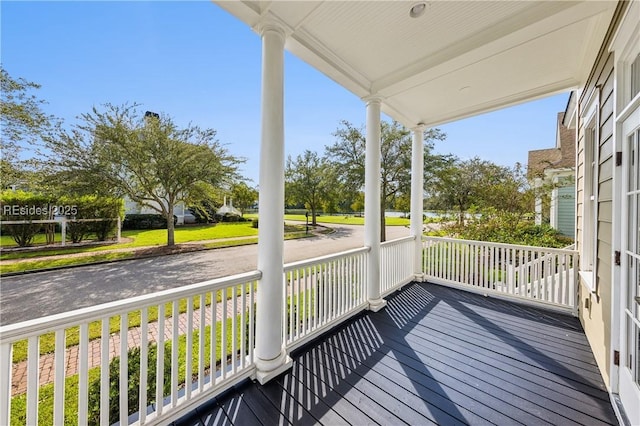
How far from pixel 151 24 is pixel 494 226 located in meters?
7.76

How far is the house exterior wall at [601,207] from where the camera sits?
183 cm

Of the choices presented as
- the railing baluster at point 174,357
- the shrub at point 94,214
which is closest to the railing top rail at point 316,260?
the railing baluster at point 174,357

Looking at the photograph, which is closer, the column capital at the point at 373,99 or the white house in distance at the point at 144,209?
the column capital at the point at 373,99

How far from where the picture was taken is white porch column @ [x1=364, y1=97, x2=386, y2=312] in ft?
10.7

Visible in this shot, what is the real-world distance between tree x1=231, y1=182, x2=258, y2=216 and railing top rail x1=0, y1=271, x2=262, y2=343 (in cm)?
830

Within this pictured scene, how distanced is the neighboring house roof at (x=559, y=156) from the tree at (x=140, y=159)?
9.93 meters

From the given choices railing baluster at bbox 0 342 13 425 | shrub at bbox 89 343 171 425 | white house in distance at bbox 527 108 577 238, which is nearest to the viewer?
railing baluster at bbox 0 342 13 425

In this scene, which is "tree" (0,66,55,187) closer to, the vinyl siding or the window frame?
the window frame

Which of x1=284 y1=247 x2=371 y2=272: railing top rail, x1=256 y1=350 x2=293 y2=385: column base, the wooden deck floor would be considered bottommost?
the wooden deck floor

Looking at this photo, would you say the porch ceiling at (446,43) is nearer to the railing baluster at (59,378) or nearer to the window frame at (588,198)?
the window frame at (588,198)

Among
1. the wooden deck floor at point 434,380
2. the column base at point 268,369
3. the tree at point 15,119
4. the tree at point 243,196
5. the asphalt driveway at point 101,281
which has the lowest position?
the asphalt driveway at point 101,281

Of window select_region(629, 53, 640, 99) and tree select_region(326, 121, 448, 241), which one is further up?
tree select_region(326, 121, 448, 241)

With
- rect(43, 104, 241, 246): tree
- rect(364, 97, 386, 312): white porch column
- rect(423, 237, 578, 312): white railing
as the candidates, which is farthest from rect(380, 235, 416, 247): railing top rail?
rect(43, 104, 241, 246): tree

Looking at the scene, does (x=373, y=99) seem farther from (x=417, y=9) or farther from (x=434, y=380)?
(x=434, y=380)
